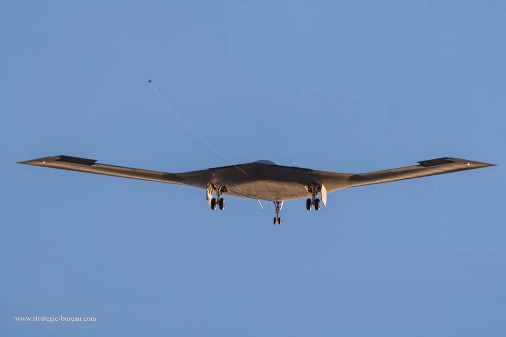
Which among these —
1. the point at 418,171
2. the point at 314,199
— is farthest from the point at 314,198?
the point at 418,171

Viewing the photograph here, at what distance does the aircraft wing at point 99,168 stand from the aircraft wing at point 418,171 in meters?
10.6

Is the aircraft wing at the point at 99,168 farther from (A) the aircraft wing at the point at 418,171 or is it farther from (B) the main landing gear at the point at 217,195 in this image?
→ (A) the aircraft wing at the point at 418,171

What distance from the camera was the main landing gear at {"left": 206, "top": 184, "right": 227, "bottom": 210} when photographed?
69.4 meters

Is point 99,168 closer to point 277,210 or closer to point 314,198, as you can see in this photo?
point 277,210

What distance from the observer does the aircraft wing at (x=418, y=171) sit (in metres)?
67.6

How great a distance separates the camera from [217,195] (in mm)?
69812

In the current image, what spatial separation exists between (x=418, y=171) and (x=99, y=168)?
60.6 ft

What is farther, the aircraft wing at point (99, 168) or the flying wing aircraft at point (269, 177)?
the aircraft wing at point (99, 168)

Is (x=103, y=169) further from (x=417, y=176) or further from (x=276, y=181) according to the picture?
(x=417, y=176)

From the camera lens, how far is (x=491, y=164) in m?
66.0

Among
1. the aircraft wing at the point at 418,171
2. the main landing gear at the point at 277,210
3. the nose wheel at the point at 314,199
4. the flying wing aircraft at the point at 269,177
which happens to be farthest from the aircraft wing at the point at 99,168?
the aircraft wing at the point at 418,171

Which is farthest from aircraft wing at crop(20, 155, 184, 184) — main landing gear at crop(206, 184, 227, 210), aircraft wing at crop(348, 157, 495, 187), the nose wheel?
aircraft wing at crop(348, 157, 495, 187)

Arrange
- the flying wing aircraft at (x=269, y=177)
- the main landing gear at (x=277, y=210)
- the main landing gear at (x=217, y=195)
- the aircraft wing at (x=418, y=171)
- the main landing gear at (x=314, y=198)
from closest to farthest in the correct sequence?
the flying wing aircraft at (x=269, y=177)
the aircraft wing at (x=418, y=171)
the main landing gear at (x=314, y=198)
the main landing gear at (x=217, y=195)
the main landing gear at (x=277, y=210)

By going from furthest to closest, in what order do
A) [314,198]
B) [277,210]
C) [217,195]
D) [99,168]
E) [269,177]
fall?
[277,210] → [99,168] → [217,195] → [314,198] → [269,177]
